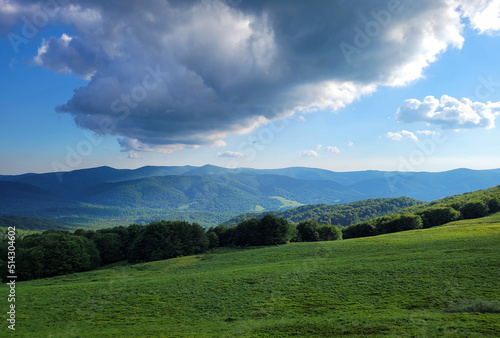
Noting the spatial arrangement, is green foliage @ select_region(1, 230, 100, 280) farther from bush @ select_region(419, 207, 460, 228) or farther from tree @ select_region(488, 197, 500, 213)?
tree @ select_region(488, 197, 500, 213)

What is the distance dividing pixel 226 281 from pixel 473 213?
100307 millimetres

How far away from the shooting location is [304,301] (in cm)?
2712

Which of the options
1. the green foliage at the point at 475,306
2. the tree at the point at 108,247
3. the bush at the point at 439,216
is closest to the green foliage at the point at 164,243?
the tree at the point at 108,247

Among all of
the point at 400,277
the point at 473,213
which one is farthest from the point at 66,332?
the point at 473,213

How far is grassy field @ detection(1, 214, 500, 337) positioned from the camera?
66.9 ft

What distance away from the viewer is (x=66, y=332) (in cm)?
2248

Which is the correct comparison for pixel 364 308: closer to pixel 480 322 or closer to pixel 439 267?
pixel 480 322

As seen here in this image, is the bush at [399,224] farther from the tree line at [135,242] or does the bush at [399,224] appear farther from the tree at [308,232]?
the tree at [308,232]

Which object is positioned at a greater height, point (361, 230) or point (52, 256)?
point (52, 256)

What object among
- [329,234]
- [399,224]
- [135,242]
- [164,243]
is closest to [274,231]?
[329,234]

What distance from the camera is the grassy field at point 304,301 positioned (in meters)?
20.4

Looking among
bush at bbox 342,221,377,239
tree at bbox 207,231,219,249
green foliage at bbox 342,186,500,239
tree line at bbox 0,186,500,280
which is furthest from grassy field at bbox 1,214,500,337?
tree at bbox 207,231,219,249

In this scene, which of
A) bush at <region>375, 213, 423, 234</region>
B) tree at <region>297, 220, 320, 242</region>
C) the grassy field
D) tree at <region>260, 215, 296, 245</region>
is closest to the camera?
the grassy field

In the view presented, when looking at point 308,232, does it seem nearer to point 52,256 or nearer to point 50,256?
point 52,256
